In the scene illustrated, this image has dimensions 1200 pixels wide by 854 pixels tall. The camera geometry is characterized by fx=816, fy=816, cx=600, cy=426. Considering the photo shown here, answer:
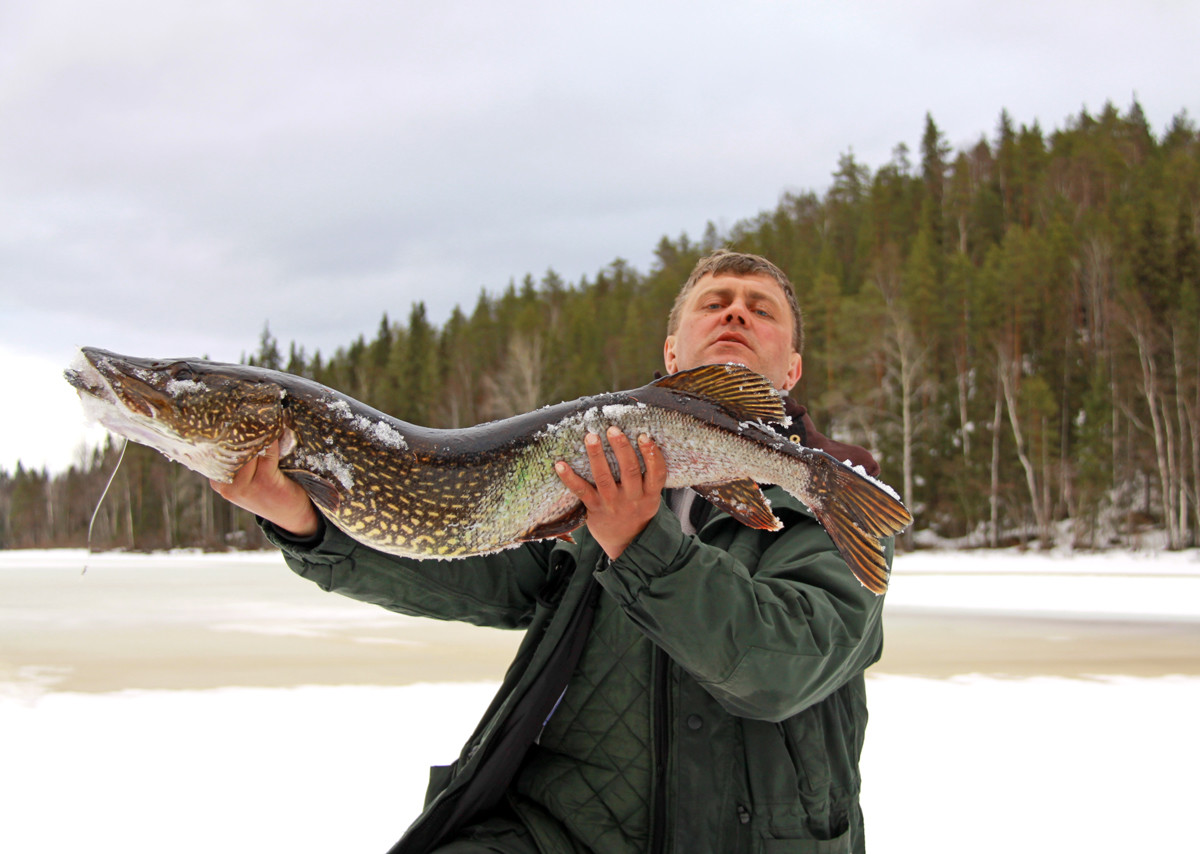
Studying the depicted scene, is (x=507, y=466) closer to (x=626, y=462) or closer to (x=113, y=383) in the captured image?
(x=626, y=462)

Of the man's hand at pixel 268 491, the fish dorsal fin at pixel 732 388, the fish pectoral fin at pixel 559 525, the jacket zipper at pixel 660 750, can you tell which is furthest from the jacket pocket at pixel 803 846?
the man's hand at pixel 268 491

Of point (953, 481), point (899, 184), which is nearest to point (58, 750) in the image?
point (953, 481)

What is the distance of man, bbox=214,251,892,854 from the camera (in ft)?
5.75

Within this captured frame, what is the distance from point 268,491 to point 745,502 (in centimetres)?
110

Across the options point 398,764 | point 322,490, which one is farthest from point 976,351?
point 322,490

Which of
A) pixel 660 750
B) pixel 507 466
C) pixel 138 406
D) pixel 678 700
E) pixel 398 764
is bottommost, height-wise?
pixel 398 764

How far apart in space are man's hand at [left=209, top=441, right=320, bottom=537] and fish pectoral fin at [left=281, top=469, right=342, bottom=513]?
0.17 feet

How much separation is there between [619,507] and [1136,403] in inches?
1210

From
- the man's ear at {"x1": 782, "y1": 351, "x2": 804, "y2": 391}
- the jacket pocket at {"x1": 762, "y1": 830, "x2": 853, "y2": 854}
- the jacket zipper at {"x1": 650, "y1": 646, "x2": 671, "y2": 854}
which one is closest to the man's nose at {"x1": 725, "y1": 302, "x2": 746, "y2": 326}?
the man's ear at {"x1": 782, "y1": 351, "x2": 804, "y2": 391}

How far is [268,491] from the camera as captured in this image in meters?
1.89

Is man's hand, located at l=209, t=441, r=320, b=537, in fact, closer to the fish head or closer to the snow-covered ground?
the fish head

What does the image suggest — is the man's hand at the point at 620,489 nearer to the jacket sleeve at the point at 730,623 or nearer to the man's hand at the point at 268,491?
the jacket sleeve at the point at 730,623

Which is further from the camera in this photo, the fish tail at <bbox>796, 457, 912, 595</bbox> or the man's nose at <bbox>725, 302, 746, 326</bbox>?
the man's nose at <bbox>725, 302, 746, 326</bbox>

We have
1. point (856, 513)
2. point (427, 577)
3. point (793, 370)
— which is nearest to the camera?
point (856, 513)
